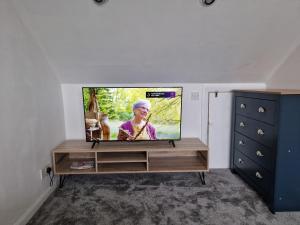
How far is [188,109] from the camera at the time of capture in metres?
2.84

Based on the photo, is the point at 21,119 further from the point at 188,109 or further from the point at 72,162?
the point at 188,109

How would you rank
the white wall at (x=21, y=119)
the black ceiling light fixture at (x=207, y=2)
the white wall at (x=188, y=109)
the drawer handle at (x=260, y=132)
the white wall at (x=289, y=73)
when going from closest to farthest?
1. the white wall at (x=21, y=119)
2. the black ceiling light fixture at (x=207, y=2)
3. the drawer handle at (x=260, y=132)
4. the white wall at (x=289, y=73)
5. the white wall at (x=188, y=109)

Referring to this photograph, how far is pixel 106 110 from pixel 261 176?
5.80ft

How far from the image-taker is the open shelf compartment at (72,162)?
7.83ft

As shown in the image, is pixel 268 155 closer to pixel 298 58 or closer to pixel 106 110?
pixel 298 58

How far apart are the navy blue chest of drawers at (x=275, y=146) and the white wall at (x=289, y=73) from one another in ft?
1.75

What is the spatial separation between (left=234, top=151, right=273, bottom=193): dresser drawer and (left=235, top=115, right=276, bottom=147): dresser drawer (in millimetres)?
280

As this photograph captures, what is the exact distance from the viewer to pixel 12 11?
171 cm

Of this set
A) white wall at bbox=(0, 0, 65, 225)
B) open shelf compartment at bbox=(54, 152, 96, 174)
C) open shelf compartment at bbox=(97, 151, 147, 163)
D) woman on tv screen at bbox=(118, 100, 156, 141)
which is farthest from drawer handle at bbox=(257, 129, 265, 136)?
white wall at bbox=(0, 0, 65, 225)

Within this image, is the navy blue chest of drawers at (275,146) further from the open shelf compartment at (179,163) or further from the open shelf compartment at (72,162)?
the open shelf compartment at (72,162)

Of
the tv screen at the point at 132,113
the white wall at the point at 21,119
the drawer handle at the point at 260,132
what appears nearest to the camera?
the white wall at the point at 21,119

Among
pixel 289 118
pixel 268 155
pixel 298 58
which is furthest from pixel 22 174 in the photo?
pixel 298 58

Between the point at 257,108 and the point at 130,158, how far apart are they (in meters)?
1.46

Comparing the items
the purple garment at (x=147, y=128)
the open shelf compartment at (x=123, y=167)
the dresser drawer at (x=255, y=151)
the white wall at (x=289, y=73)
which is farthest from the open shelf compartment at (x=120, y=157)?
the white wall at (x=289, y=73)
